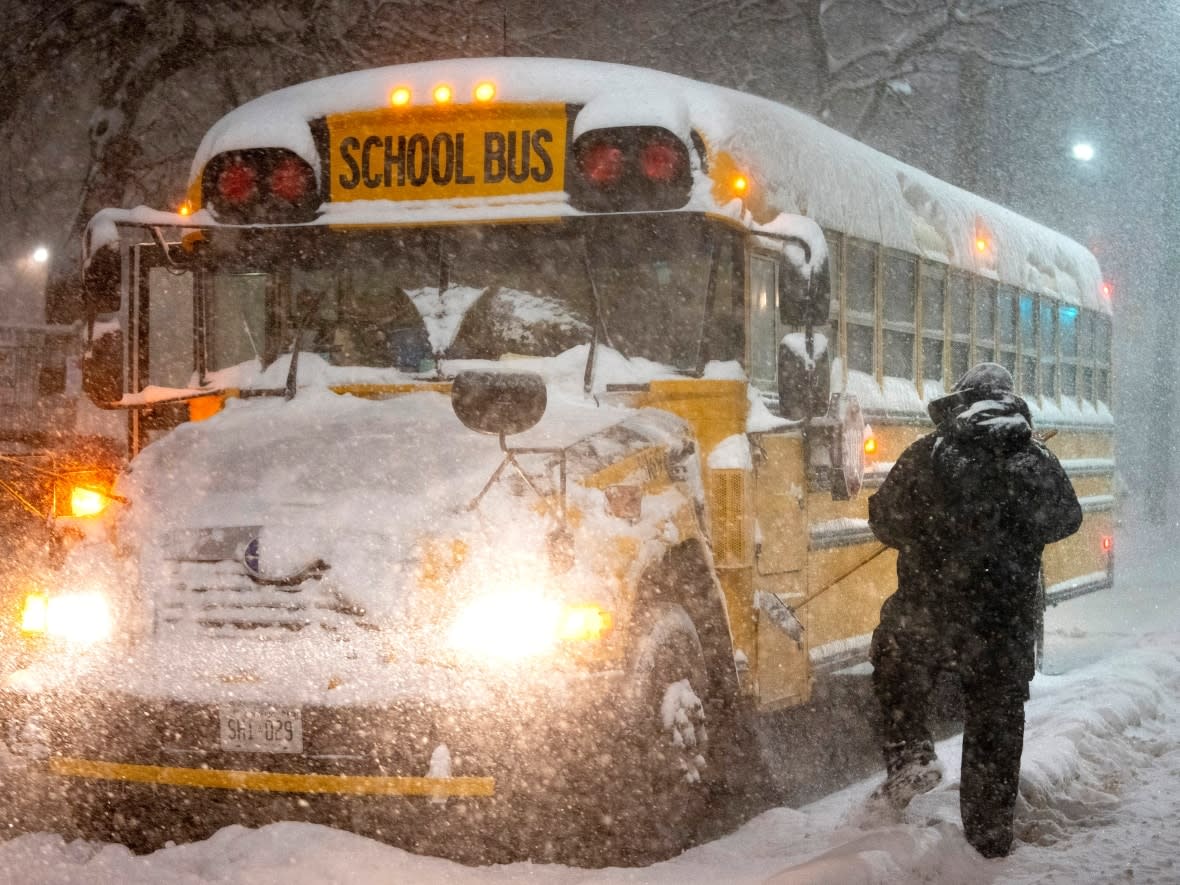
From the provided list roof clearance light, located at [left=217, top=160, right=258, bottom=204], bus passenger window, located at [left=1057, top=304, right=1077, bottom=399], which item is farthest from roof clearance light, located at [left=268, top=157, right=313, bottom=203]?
bus passenger window, located at [left=1057, top=304, right=1077, bottom=399]

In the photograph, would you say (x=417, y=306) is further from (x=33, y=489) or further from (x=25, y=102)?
(x=25, y=102)

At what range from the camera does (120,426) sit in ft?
53.6

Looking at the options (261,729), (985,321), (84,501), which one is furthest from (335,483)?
(985,321)

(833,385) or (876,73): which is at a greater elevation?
(876,73)

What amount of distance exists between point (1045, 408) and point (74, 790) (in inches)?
291

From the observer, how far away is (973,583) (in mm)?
5934

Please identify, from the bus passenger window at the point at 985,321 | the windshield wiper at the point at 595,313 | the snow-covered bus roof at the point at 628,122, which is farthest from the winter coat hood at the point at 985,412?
the bus passenger window at the point at 985,321

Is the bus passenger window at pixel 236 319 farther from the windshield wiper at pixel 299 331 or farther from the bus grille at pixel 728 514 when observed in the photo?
the bus grille at pixel 728 514

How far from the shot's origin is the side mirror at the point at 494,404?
5.49 m

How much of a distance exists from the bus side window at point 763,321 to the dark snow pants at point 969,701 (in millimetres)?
1057

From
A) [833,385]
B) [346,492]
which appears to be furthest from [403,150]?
[833,385]

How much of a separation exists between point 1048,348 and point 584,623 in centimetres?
716

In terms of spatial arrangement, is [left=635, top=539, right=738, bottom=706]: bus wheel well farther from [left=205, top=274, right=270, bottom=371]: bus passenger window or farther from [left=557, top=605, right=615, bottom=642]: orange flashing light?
[left=205, top=274, right=270, bottom=371]: bus passenger window

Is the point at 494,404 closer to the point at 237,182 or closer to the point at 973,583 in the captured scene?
the point at 973,583
